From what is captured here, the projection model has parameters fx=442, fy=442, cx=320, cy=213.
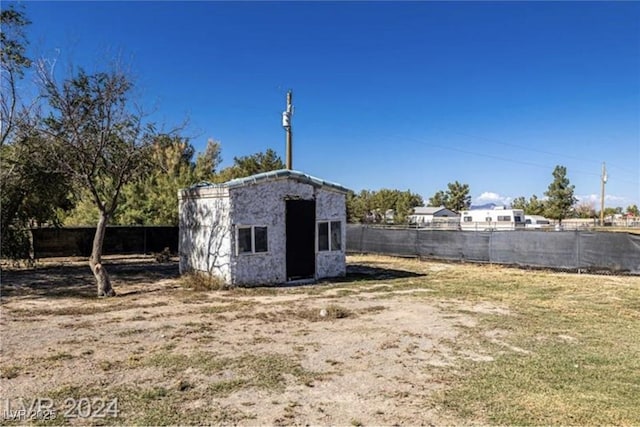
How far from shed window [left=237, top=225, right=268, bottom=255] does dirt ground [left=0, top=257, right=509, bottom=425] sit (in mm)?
1431

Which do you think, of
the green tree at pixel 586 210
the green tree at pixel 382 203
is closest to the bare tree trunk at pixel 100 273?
the green tree at pixel 382 203

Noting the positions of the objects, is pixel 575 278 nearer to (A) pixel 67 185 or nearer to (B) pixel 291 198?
(B) pixel 291 198

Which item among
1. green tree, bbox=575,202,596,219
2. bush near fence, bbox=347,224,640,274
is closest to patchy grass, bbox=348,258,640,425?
bush near fence, bbox=347,224,640,274

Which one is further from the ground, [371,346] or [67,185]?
[67,185]

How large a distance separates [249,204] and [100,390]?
7328 millimetres

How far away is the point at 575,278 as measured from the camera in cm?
1278

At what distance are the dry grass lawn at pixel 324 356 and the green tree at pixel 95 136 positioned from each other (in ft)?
6.84

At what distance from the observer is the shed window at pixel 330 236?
41.7ft

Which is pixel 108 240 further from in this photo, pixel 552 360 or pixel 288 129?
pixel 552 360

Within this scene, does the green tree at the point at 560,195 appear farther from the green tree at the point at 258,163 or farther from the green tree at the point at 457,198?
the green tree at the point at 258,163

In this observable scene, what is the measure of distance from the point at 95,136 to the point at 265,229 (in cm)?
455

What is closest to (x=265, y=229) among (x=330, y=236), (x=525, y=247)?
(x=330, y=236)

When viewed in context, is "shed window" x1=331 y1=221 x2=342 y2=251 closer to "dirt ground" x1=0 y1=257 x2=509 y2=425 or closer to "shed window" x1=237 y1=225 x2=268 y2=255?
"shed window" x1=237 y1=225 x2=268 y2=255

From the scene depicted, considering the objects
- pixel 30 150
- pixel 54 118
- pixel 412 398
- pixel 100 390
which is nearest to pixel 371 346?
pixel 412 398
